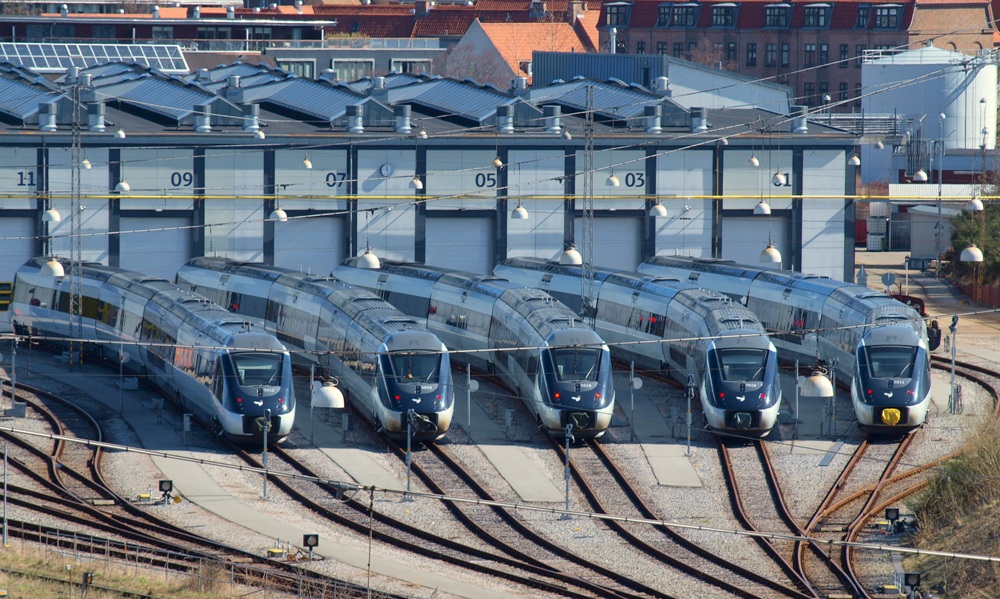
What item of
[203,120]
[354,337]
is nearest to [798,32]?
[203,120]

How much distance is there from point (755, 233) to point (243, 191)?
18501mm

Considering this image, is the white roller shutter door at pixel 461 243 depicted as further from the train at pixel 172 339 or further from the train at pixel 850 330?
the train at pixel 172 339

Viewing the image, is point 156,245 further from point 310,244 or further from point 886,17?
point 886,17

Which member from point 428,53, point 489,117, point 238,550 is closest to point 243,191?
point 489,117

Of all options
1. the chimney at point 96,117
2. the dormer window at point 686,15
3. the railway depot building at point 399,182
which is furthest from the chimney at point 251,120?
the dormer window at point 686,15

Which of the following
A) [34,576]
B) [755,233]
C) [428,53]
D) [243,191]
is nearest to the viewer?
[34,576]

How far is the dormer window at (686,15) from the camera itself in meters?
113

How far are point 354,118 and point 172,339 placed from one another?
17.1 meters

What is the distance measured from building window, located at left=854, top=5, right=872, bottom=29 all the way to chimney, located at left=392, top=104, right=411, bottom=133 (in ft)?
205

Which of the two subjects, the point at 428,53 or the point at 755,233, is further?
the point at 428,53

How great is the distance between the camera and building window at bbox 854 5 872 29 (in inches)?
4316

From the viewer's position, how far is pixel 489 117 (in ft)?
190

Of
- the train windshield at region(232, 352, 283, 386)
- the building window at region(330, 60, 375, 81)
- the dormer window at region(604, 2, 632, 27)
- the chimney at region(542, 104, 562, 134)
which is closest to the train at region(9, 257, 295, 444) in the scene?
the train windshield at region(232, 352, 283, 386)

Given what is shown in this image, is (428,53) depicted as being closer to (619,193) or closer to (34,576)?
(619,193)
